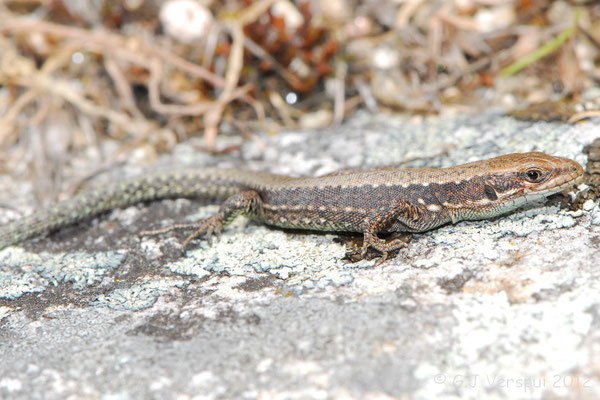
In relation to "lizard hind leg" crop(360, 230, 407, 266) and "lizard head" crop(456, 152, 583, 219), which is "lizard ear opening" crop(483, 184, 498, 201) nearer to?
"lizard head" crop(456, 152, 583, 219)

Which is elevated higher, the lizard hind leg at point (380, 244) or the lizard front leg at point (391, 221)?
the lizard front leg at point (391, 221)

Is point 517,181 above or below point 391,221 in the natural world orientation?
above

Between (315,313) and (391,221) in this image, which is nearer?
A: (315,313)

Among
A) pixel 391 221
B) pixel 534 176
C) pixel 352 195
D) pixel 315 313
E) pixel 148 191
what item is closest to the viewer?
pixel 315 313

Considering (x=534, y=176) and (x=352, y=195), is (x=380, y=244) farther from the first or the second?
(x=534, y=176)

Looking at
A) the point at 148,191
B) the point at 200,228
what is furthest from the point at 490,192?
the point at 148,191

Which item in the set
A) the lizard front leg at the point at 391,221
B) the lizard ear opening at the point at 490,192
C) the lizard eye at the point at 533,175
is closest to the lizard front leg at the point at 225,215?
the lizard front leg at the point at 391,221

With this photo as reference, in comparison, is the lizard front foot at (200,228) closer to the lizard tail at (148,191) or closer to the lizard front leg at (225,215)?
the lizard front leg at (225,215)
